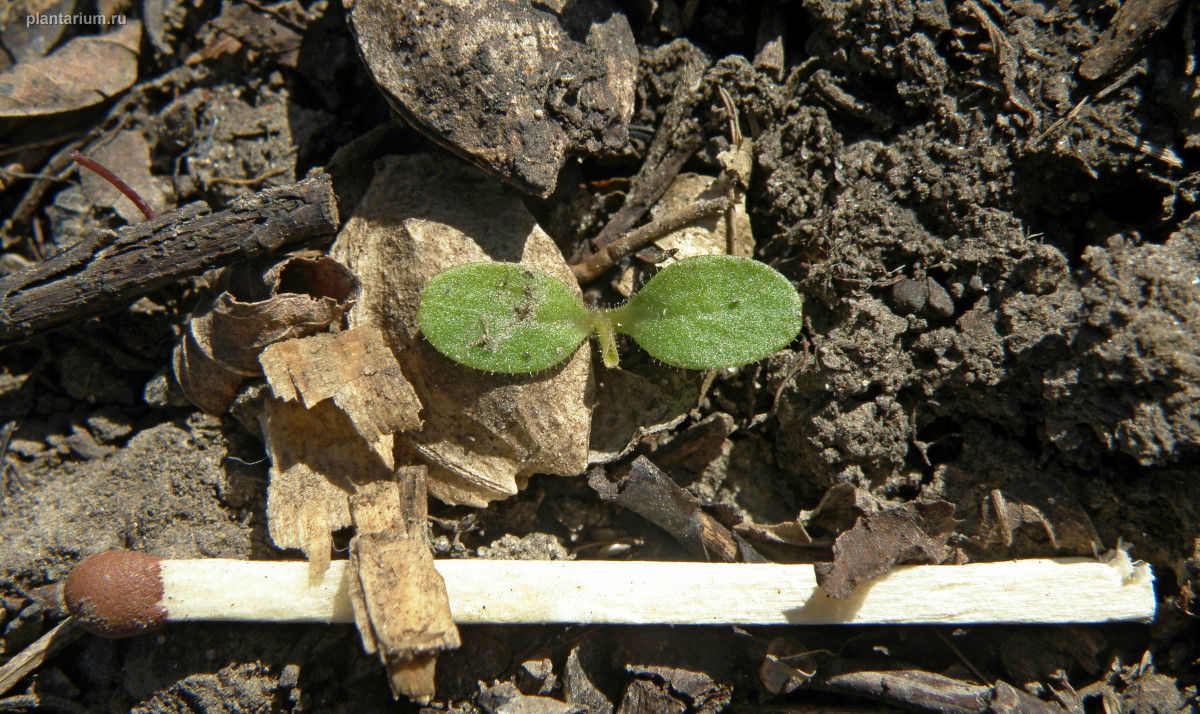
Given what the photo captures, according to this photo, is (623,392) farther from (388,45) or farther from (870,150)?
(388,45)

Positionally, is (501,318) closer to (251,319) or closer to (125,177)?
(251,319)

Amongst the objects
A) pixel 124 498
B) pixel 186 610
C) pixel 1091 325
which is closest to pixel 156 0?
pixel 124 498

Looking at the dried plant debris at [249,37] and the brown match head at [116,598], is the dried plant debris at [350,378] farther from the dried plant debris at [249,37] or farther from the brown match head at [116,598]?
the dried plant debris at [249,37]

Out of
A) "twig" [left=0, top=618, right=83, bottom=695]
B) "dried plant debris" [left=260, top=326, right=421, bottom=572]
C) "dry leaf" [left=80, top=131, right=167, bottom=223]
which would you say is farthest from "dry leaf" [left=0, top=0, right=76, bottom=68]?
"twig" [left=0, top=618, right=83, bottom=695]

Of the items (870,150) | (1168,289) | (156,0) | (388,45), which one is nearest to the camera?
(1168,289)

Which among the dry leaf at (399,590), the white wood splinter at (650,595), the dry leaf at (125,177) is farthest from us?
the dry leaf at (125,177)

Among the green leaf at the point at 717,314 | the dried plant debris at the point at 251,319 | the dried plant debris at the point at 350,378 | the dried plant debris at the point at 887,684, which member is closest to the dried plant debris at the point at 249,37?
the dried plant debris at the point at 251,319
